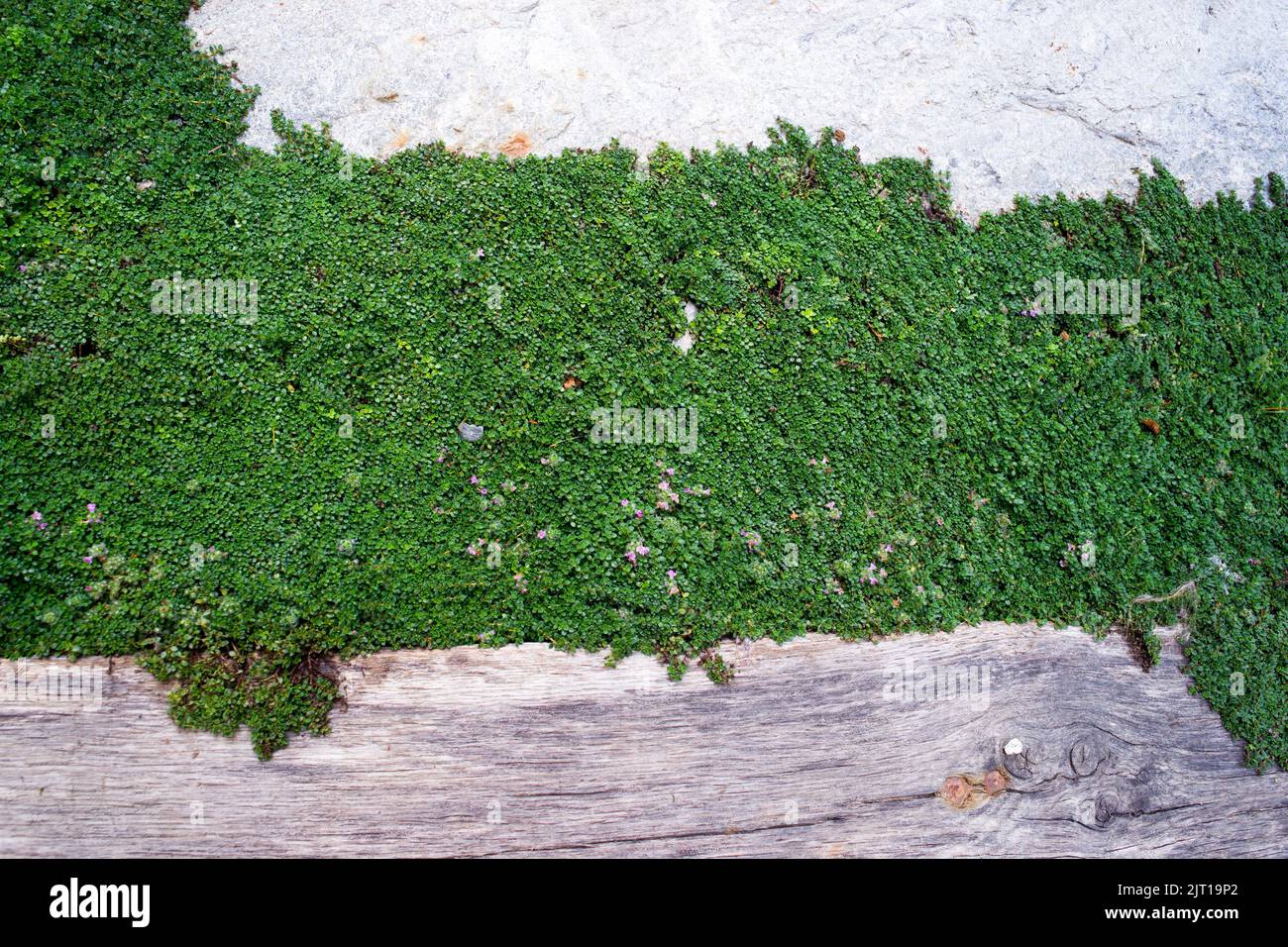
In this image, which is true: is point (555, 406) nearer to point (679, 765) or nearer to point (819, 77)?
point (679, 765)

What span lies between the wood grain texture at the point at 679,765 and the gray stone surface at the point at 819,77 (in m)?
3.65

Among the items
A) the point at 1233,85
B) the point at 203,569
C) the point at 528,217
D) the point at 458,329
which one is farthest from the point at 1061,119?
the point at 203,569

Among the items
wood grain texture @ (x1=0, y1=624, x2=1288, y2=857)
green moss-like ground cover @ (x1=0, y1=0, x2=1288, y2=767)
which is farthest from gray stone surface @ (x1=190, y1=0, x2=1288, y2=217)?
wood grain texture @ (x1=0, y1=624, x2=1288, y2=857)

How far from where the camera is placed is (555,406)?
5164 mm

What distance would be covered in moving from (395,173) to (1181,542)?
20.4 feet

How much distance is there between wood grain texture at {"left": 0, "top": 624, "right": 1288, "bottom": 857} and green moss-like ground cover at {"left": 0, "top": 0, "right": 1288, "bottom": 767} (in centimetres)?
23

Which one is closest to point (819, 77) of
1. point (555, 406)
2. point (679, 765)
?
point (555, 406)

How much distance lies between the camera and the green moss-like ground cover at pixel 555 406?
4789 millimetres

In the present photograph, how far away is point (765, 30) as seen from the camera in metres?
6.00

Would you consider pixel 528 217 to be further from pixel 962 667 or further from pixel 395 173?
pixel 962 667

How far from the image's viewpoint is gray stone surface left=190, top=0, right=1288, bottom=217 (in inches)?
218

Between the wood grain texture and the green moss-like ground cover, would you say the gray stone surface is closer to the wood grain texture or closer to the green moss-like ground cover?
the green moss-like ground cover

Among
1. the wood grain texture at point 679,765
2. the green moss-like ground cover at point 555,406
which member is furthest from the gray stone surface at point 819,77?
the wood grain texture at point 679,765

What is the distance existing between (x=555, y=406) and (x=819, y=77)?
3378 mm
